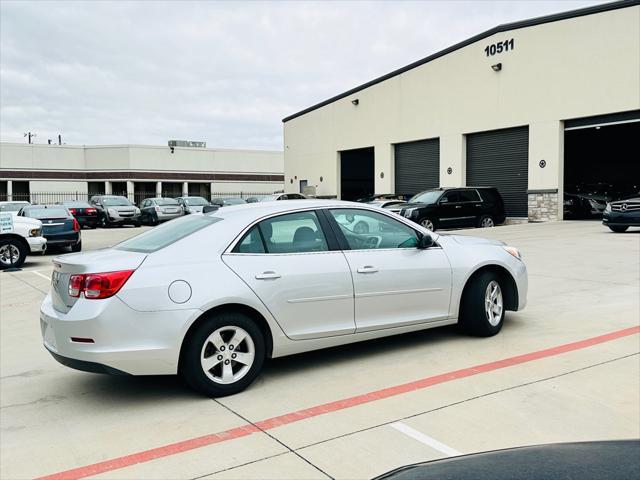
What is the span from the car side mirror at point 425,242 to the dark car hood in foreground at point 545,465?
157 inches

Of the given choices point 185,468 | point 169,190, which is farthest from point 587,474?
point 169,190

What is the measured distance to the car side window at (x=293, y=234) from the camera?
5.25 m

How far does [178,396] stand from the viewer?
193 inches

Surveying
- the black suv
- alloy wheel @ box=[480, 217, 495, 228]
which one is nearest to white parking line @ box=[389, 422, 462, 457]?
the black suv

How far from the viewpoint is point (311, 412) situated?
444 cm

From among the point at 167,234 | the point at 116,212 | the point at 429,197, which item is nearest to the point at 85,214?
the point at 116,212

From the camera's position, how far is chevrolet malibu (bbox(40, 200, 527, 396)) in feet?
14.8

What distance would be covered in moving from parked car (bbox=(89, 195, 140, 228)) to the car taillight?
92.6 ft

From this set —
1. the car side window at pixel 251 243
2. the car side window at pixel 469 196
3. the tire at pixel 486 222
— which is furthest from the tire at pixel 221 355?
the tire at pixel 486 222

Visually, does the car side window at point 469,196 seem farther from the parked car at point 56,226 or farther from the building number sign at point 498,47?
the parked car at point 56,226

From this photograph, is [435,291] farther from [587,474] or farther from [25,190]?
[25,190]

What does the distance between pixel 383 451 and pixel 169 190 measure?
190ft

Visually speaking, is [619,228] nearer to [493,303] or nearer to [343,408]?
[493,303]

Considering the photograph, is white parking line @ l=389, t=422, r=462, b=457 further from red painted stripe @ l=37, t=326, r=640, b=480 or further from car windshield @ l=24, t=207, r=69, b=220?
car windshield @ l=24, t=207, r=69, b=220
